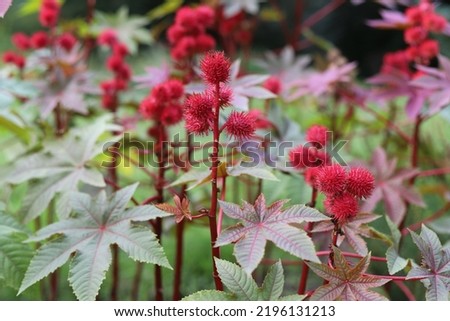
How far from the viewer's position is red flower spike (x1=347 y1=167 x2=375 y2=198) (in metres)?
0.83

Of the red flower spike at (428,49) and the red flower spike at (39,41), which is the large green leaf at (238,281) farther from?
the red flower spike at (39,41)

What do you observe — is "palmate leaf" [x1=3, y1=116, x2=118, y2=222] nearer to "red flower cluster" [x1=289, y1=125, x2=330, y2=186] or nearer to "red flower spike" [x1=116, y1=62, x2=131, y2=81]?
"red flower spike" [x1=116, y1=62, x2=131, y2=81]

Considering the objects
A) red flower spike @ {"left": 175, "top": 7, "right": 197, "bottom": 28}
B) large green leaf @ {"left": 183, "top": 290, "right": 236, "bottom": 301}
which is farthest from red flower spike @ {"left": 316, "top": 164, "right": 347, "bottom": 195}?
red flower spike @ {"left": 175, "top": 7, "right": 197, "bottom": 28}

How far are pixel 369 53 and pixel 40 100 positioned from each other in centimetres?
321

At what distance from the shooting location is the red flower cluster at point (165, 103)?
3.52 ft

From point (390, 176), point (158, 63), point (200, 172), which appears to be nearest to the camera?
point (200, 172)

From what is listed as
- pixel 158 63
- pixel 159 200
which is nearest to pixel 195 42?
pixel 159 200

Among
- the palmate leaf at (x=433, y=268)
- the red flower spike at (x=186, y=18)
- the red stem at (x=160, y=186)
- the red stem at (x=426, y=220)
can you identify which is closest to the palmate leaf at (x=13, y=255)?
the red stem at (x=160, y=186)

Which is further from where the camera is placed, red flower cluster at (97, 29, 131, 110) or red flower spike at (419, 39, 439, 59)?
red flower cluster at (97, 29, 131, 110)

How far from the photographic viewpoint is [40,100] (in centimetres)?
147

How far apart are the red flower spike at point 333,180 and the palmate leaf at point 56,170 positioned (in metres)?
0.47

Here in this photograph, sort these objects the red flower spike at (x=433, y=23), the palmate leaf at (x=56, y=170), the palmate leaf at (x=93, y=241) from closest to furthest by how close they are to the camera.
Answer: the palmate leaf at (x=93, y=241) → the palmate leaf at (x=56, y=170) → the red flower spike at (x=433, y=23)
